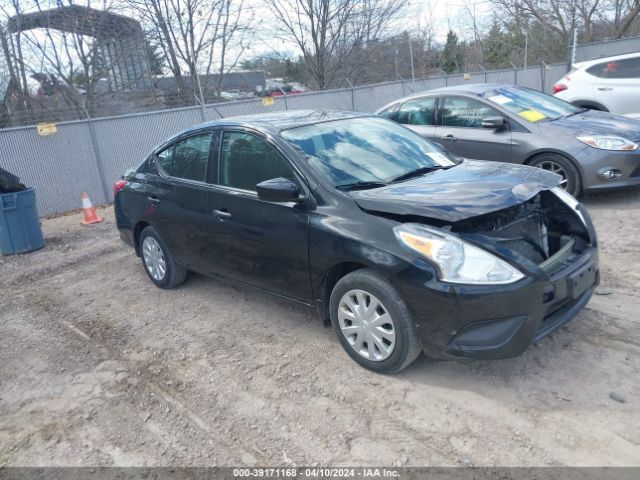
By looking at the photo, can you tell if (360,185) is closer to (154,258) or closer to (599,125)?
(154,258)

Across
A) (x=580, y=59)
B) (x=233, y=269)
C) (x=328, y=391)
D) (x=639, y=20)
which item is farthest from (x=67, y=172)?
(x=639, y=20)

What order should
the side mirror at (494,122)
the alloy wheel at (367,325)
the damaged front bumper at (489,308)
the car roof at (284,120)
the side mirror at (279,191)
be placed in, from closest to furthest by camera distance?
the damaged front bumper at (489,308) → the alloy wheel at (367,325) → the side mirror at (279,191) → the car roof at (284,120) → the side mirror at (494,122)

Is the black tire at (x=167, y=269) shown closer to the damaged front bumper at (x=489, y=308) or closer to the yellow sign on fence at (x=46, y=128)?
the damaged front bumper at (x=489, y=308)

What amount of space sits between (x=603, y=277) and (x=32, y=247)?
6.95 meters

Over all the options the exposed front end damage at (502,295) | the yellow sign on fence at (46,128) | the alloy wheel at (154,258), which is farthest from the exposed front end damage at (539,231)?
the yellow sign on fence at (46,128)

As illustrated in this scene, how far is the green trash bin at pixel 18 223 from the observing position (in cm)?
684

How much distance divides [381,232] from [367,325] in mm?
612

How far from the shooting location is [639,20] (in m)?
28.2

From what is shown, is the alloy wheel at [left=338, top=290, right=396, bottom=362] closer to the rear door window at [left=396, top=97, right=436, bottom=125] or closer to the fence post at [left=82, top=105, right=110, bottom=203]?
the rear door window at [left=396, top=97, right=436, bottom=125]

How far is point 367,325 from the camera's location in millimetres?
3330

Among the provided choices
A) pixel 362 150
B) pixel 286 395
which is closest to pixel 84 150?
pixel 362 150

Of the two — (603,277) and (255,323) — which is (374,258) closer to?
(255,323)

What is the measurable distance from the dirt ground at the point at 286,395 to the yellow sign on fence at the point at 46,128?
18.3ft

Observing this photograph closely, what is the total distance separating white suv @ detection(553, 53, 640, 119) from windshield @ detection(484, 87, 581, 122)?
10.6 feet
